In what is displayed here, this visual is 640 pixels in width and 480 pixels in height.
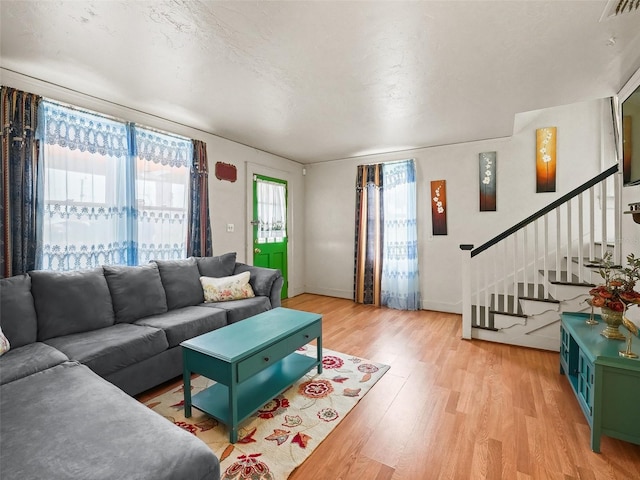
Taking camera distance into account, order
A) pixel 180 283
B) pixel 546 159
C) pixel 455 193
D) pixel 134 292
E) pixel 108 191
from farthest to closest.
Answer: pixel 455 193
pixel 546 159
pixel 180 283
pixel 108 191
pixel 134 292

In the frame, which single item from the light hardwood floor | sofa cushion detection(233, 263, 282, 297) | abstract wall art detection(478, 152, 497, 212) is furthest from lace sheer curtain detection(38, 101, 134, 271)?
abstract wall art detection(478, 152, 497, 212)

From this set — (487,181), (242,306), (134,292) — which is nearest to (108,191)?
(134,292)

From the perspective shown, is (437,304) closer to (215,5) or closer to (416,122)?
(416,122)

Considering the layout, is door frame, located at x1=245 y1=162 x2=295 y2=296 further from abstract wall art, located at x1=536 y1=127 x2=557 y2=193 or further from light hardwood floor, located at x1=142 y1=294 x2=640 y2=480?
abstract wall art, located at x1=536 y1=127 x2=557 y2=193

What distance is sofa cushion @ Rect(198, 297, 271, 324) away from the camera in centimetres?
291

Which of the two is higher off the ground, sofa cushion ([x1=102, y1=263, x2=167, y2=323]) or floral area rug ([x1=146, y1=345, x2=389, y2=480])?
sofa cushion ([x1=102, y1=263, x2=167, y2=323])

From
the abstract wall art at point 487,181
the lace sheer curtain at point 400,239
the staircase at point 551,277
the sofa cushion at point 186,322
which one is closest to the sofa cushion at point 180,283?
the sofa cushion at point 186,322

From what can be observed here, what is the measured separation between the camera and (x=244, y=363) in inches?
70.3

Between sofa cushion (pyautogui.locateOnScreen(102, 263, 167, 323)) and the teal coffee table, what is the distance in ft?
3.23

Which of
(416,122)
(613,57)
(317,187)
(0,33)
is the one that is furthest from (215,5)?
(317,187)

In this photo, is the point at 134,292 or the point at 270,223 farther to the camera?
the point at 270,223

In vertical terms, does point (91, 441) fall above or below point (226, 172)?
below

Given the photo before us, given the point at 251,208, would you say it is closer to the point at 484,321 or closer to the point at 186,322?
the point at 186,322

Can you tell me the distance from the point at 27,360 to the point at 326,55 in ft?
8.95
